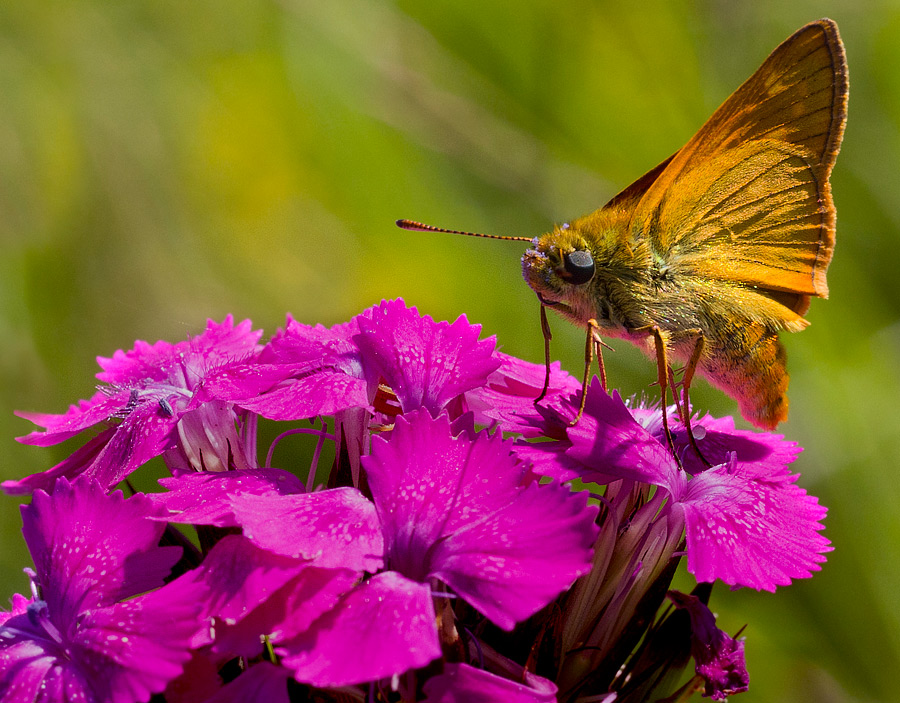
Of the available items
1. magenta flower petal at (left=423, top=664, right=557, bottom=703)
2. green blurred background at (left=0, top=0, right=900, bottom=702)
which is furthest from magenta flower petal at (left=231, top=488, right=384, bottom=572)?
green blurred background at (left=0, top=0, right=900, bottom=702)

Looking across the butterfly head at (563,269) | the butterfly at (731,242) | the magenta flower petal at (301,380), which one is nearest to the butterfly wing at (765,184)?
the butterfly at (731,242)

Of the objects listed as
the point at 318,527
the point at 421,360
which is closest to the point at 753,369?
the point at 421,360

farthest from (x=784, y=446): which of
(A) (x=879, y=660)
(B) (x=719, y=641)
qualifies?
(A) (x=879, y=660)

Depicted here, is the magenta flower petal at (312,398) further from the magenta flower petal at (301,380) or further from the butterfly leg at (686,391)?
the butterfly leg at (686,391)

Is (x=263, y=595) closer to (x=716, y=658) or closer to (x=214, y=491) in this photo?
(x=214, y=491)

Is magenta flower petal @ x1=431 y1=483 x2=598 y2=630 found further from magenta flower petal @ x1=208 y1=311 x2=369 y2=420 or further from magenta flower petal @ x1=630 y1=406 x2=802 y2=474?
magenta flower petal @ x1=630 y1=406 x2=802 y2=474

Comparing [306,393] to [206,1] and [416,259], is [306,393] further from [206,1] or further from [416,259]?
[206,1]
